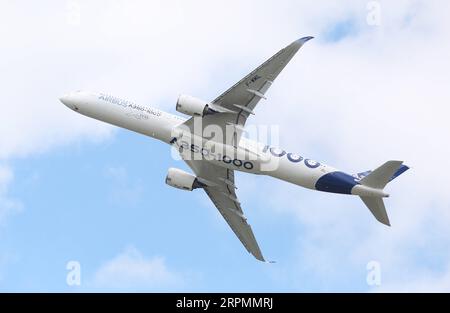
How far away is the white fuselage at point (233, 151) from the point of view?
186ft

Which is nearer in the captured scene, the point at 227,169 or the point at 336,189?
the point at 336,189

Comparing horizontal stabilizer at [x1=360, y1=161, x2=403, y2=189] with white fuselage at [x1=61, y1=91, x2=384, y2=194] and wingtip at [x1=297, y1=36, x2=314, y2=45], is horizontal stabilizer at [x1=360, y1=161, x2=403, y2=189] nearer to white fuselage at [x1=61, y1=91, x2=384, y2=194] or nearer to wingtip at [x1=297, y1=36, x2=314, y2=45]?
white fuselage at [x1=61, y1=91, x2=384, y2=194]

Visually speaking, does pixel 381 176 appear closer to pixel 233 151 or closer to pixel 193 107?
pixel 233 151

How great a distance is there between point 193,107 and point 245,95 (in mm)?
3843

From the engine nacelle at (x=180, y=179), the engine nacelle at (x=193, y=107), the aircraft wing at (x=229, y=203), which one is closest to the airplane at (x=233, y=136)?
the engine nacelle at (x=193, y=107)

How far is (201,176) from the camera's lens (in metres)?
62.2

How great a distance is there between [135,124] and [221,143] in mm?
6713

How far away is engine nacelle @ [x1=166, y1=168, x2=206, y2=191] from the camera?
2410 inches

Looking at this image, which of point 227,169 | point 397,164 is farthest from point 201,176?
point 397,164

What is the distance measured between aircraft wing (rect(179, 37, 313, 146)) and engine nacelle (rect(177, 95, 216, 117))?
0.51 m

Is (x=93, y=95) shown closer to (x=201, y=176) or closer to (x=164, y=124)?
(x=164, y=124)

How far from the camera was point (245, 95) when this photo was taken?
181 feet

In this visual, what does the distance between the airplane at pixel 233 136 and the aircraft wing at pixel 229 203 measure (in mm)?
2287

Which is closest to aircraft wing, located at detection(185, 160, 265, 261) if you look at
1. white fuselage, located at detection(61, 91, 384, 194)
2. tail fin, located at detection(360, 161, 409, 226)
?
white fuselage, located at detection(61, 91, 384, 194)
